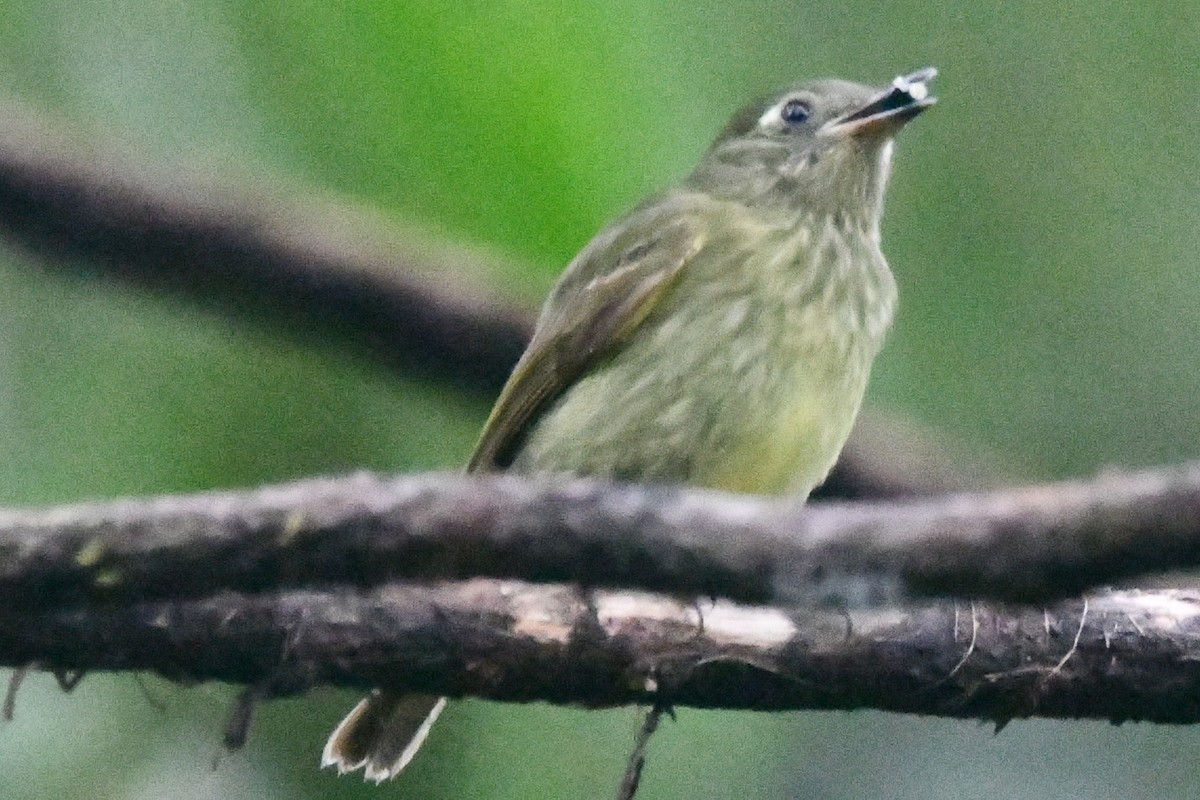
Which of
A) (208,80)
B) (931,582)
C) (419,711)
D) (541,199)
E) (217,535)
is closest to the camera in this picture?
(931,582)

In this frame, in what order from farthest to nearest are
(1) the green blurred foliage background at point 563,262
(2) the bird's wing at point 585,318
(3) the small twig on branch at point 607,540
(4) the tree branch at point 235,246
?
(2) the bird's wing at point 585,318
(4) the tree branch at point 235,246
(1) the green blurred foliage background at point 563,262
(3) the small twig on branch at point 607,540

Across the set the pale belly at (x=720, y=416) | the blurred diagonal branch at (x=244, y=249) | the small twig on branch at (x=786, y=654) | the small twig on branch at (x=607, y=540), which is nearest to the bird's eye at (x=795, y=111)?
the pale belly at (x=720, y=416)

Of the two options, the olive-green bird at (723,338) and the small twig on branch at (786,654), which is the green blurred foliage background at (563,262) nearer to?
the olive-green bird at (723,338)

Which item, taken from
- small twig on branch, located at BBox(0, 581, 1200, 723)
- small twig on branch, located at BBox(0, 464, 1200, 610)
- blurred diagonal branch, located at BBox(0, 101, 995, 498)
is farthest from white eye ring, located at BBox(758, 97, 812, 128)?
small twig on branch, located at BBox(0, 464, 1200, 610)

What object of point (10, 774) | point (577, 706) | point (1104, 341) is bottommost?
point (10, 774)

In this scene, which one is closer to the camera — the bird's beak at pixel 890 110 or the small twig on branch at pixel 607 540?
the small twig on branch at pixel 607 540

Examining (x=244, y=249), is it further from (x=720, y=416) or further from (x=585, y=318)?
(x=720, y=416)

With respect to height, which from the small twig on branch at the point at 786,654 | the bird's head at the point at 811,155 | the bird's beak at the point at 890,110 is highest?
the bird's beak at the point at 890,110

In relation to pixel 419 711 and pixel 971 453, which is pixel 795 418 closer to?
pixel 971 453

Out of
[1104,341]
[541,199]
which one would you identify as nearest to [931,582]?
[541,199]
